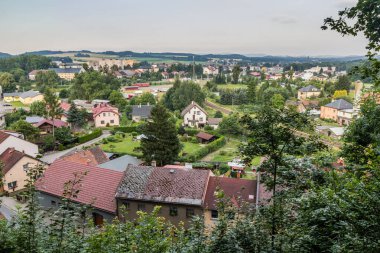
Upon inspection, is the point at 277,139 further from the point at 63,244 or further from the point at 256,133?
the point at 63,244

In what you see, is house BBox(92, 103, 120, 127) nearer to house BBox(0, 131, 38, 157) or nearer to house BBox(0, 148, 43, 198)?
house BBox(0, 131, 38, 157)

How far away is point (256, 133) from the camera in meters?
7.61

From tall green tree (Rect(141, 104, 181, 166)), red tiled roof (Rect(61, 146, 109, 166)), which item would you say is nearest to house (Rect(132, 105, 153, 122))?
tall green tree (Rect(141, 104, 181, 166))

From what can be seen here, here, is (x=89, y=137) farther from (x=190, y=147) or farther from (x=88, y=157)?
(x=88, y=157)

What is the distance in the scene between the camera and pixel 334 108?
5769 centimetres

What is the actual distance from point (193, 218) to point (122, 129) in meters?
44.6

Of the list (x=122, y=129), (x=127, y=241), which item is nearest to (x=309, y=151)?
(x=127, y=241)

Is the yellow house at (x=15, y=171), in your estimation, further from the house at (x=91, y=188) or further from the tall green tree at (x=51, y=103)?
the tall green tree at (x=51, y=103)

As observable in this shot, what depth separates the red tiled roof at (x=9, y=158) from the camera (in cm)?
2547

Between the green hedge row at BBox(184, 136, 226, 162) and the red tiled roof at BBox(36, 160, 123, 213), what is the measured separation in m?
14.7

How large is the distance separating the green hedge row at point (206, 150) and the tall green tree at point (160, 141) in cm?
272

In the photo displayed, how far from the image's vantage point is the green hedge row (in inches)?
1391

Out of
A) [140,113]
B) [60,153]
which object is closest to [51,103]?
[60,153]

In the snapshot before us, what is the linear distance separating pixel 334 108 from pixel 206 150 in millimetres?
31890
